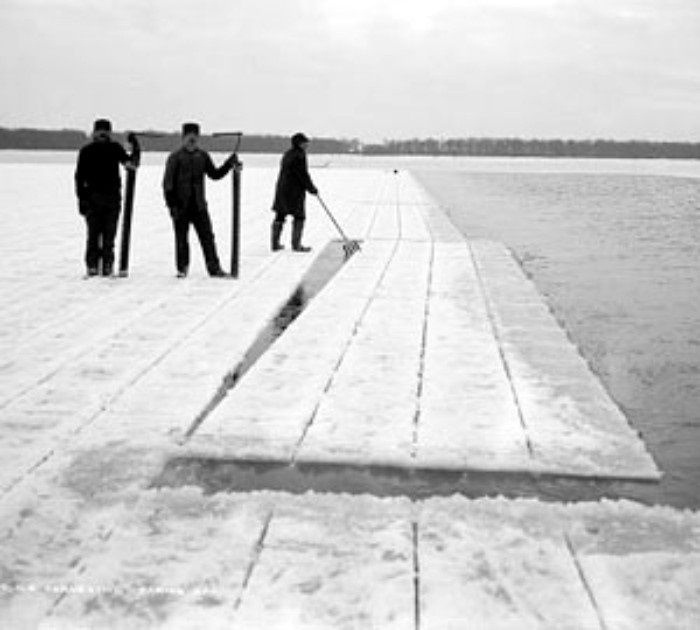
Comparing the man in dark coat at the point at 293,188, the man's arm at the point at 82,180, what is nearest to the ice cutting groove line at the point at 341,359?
the man in dark coat at the point at 293,188

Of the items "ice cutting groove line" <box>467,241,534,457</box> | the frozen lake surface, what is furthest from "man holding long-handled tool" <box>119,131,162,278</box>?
"ice cutting groove line" <box>467,241,534,457</box>

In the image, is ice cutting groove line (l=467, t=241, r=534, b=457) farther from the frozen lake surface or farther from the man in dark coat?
the man in dark coat

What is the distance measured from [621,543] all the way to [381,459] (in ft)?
4.09

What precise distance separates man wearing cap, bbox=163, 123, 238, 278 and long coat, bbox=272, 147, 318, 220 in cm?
281

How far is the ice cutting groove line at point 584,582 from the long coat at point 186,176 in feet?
23.4

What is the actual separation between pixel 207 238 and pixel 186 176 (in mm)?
730

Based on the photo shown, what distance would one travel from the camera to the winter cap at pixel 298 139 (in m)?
12.3

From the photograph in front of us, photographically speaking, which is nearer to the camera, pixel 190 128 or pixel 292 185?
pixel 190 128

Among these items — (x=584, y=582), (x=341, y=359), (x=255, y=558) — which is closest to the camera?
(x=584, y=582)

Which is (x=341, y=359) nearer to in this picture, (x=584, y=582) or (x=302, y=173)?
(x=584, y=582)

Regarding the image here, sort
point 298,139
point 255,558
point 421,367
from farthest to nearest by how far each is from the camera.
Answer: point 298,139 → point 421,367 → point 255,558

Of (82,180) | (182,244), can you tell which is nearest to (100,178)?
(82,180)

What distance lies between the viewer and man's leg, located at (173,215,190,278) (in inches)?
388

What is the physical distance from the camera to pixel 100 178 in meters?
9.43
